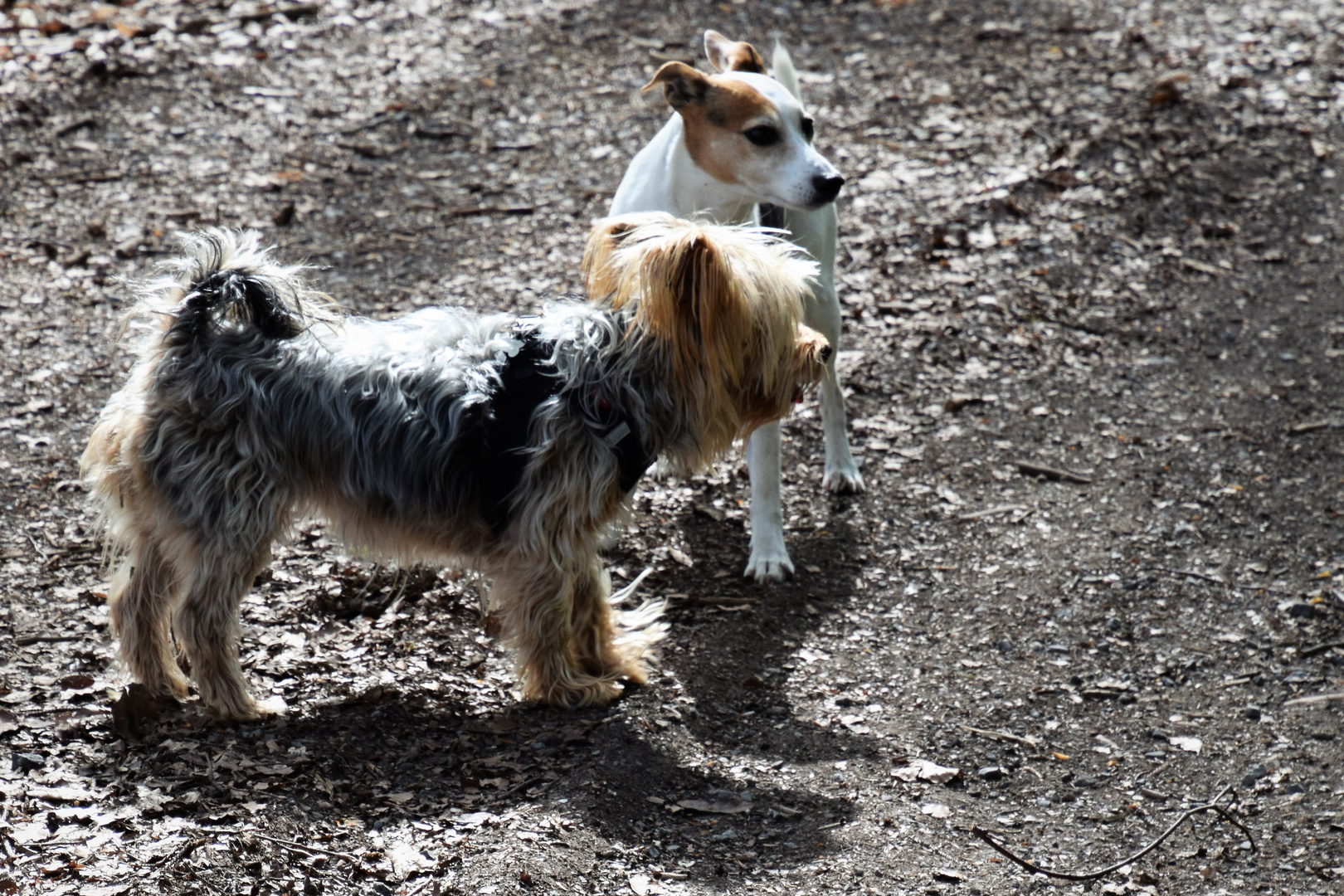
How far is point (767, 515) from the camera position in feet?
17.7

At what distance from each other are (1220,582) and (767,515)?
206cm

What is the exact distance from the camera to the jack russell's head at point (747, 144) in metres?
5.30

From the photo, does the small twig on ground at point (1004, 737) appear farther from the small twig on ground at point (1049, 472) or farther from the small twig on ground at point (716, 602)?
the small twig on ground at point (1049, 472)

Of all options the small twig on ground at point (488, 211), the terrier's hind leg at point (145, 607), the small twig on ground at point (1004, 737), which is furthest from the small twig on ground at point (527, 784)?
the small twig on ground at point (488, 211)

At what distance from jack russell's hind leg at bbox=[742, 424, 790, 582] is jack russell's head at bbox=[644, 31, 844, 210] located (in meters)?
1.07

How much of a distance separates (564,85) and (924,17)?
366cm

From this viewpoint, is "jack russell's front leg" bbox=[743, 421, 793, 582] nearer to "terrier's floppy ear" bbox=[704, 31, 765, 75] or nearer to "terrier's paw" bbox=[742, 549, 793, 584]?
"terrier's paw" bbox=[742, 549, 793, 584]

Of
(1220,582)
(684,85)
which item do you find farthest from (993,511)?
(684,85)

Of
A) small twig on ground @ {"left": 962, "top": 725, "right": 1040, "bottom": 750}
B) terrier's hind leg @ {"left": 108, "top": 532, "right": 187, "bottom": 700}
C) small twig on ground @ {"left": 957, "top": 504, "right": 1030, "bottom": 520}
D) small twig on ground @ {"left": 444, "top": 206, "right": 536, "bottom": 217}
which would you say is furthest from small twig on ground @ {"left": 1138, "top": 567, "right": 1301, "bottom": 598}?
small twig on ground @ {"left": 444, "top": 206, "right": 536, "bottom": 217}

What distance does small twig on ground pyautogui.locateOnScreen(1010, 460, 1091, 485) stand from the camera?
6.18 meters

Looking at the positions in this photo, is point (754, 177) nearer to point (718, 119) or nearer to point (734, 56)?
point (718, 119)

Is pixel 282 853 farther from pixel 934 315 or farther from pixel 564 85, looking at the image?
pixel 564 85

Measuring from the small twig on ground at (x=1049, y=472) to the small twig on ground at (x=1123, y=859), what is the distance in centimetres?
219

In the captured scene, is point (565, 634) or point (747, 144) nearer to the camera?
point (565, 634)
